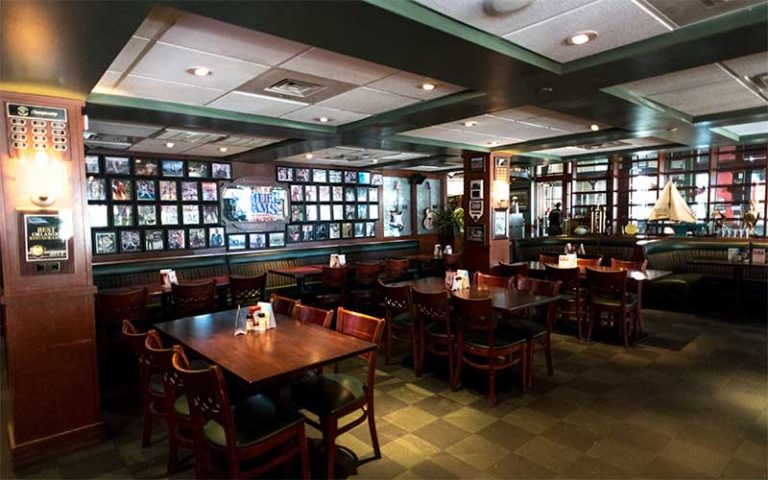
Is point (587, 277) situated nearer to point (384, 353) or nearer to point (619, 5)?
point (384, 353)

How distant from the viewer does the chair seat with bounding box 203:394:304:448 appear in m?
2.13

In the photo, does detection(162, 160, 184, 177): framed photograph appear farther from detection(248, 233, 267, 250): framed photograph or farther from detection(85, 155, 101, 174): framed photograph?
detection(248, 233, 267, 250): framed photograph

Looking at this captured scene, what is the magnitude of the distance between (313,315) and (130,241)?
4.55 metres

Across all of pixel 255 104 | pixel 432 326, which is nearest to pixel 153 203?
pixel 255 104

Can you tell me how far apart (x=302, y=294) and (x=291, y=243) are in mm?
1553

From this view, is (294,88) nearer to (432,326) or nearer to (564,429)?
(432,326)

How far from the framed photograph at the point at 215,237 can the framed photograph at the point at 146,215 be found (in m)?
0.84

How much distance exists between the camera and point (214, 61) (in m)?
2.92

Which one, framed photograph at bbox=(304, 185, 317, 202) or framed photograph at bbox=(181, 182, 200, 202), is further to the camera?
framed photograph at bbox=(304, 185, 317, 202)

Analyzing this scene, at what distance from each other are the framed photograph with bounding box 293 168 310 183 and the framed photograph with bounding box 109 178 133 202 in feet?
8.73

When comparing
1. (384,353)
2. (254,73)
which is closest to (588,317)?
(384,353)

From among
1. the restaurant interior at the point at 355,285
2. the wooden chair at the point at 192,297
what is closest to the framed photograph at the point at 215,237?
the restaurant interior at the point at 355,285

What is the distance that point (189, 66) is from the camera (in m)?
3.00

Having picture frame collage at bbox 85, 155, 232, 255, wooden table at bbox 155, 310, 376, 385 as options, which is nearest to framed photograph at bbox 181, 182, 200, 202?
picture frame collage at bbox 85, 155, 232, 255
